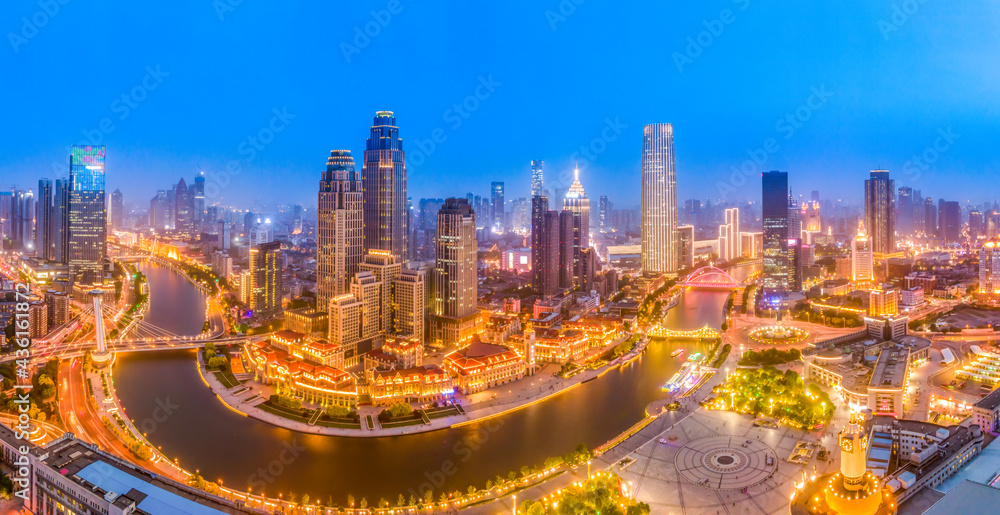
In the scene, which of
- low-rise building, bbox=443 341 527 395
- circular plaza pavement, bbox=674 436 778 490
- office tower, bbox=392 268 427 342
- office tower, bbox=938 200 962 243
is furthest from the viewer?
office tower, bbox=938 200 962 243

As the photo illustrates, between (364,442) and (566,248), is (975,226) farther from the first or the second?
(364,442)

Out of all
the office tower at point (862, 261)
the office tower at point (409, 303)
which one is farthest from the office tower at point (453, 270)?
the office tower at point (862, 261)

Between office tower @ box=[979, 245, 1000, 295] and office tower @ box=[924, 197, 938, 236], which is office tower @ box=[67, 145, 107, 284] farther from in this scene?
office tower @ box=[924, 197, 938, 236]

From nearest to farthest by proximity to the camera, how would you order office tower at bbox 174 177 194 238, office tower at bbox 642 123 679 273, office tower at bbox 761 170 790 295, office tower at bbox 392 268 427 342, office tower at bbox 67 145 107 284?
office tower at bbox 392 268 427 342
office tower at bbox 67 145 107 284
office tower at bbox 761 170 790 295
office tower at bbox 642 123 679 273
office tower at bbox 174 177 194 238

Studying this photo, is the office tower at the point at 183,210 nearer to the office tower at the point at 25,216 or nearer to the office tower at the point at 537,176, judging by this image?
the office tower at the point at 25,216

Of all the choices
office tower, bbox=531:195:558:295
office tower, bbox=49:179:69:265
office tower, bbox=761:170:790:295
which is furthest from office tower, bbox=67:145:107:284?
office tower, bbox=761:170:790:295

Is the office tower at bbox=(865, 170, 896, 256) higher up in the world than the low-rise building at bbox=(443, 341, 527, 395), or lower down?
higher up

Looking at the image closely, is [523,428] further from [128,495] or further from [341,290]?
[341,290]
